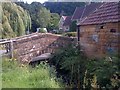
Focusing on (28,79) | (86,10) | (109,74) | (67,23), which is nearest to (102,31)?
(109,74)

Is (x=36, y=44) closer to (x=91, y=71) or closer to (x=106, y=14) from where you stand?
(x=106, y=14)

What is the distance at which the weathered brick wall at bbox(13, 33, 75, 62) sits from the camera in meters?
7.74

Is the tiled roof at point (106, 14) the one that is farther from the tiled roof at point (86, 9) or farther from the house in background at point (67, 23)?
the house in background at point (67, 23)

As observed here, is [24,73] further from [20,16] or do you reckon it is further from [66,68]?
[20,16]

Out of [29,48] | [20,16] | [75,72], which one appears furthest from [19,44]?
[75,72]

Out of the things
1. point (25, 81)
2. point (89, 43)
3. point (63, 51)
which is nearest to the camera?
point (25, 81)

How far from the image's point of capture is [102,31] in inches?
230

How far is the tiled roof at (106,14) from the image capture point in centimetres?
554

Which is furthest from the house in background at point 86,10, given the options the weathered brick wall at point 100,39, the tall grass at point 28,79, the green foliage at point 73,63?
the tall grass at point 28,79

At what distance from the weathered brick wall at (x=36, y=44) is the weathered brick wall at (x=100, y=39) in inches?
52.2

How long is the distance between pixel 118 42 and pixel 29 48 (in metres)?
3.63

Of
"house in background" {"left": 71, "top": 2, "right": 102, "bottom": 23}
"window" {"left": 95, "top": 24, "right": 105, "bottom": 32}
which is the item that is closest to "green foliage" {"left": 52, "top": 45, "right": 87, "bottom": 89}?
"window" {"left": 95, "top": 24, "right": 105, "bottom": 32}

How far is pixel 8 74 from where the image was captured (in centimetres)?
493

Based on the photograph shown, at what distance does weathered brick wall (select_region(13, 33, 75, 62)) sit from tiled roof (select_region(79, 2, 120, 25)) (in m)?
1.67
